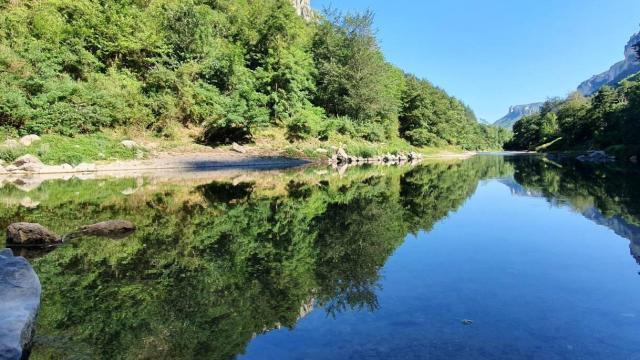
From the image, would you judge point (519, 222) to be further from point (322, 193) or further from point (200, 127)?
point (200, 127)

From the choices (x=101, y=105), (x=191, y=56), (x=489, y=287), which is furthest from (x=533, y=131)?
(x=489, y=287)

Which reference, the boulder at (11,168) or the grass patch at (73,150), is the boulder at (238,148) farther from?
the boulder at (11,168)

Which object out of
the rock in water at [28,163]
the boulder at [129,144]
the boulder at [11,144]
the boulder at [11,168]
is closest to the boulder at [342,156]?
the boulder at [129,144]

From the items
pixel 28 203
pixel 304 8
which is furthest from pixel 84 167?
pixel 304 8

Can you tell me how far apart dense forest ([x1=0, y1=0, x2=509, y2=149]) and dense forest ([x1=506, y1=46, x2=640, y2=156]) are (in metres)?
28.1

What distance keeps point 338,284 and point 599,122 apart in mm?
74993

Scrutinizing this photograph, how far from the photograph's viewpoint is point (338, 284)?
18.6 ft

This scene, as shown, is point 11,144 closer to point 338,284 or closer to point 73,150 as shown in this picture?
point 73,150

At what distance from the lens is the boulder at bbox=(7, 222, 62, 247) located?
24.6 ft

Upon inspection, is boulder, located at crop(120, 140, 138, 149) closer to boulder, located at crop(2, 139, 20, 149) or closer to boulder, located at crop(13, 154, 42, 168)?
boulder, located at crop(13, 154, 42, 168)

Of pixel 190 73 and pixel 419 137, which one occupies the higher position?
pixel 190 73

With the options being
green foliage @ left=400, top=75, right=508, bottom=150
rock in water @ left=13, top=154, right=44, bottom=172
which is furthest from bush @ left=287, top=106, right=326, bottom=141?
green foliage @ left=400, top=75, right=508, bottom=150

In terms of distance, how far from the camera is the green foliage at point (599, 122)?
44.0 metres

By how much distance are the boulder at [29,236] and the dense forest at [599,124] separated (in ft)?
169
